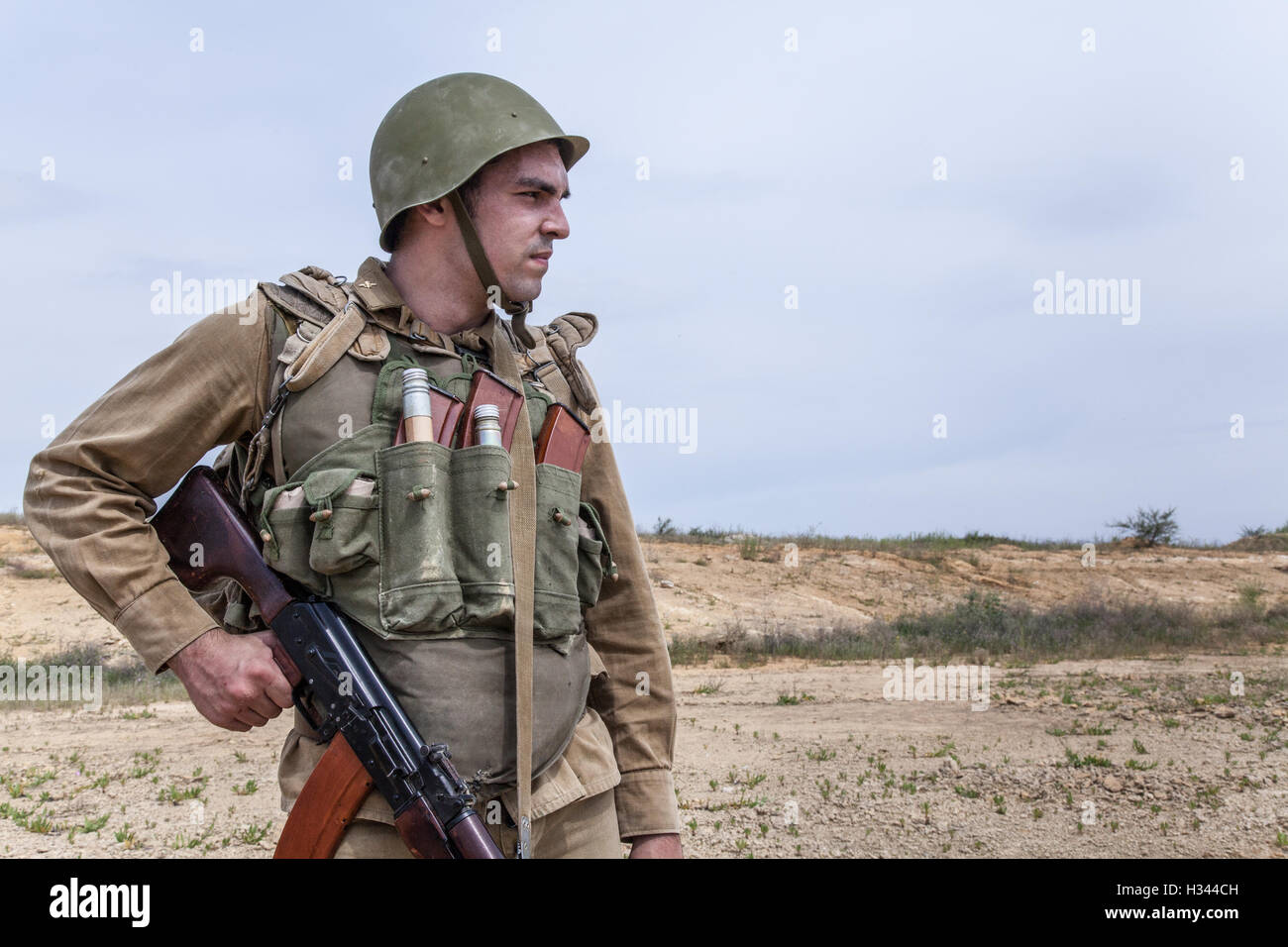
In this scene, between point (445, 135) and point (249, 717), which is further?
point (445, 135)

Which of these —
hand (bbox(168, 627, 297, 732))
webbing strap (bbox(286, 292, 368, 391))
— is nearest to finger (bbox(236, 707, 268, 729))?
hand (bbox(168, 627, 297, 732))

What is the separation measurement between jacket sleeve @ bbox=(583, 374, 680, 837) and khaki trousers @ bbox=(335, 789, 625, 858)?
0.34 feet

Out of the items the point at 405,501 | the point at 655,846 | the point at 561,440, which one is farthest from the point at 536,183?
the point at 655,846

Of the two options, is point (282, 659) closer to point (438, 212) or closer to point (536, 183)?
point (438, 212)

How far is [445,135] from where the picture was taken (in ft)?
8.25

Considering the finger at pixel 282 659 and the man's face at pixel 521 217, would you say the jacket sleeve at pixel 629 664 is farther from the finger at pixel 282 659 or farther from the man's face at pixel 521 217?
the finger at pixel 282 659

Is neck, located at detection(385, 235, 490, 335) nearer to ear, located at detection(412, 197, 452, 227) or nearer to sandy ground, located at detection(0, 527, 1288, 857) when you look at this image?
ear, located at detection(412, 197, 452, 227)

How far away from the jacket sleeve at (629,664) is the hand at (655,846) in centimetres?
4

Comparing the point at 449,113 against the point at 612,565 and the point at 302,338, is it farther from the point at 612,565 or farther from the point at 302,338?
the point at 612,565

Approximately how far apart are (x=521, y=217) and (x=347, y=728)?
3.76 feet

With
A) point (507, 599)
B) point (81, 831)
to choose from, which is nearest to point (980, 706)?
point (81, 831)

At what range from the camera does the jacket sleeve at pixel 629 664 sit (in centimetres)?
269

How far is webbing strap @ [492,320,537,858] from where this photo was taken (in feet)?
7.25

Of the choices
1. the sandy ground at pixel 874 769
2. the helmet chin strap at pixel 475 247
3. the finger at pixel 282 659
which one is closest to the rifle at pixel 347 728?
the finger at pixel 282 659
